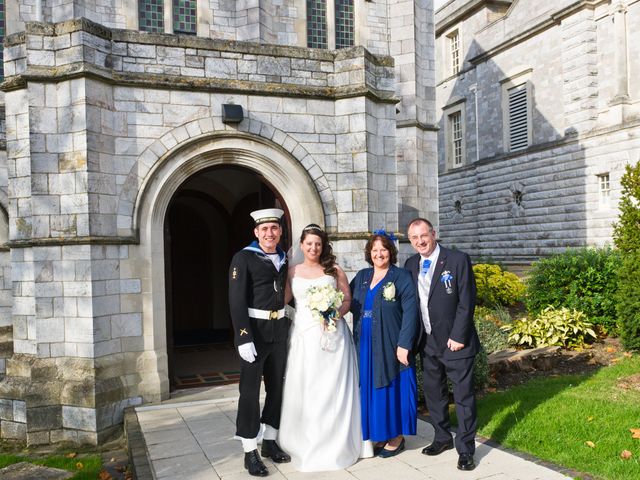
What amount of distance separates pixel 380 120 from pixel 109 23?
6.70 m

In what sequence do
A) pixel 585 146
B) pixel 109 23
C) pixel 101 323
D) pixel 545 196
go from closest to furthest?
pixel 101 323, pixel 109 23, pixel 585 146, pixel 545 196

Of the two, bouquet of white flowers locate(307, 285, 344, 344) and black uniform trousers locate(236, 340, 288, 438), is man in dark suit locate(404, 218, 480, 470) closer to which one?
bouquet of white flowers locate(307, 285, 344, 344)

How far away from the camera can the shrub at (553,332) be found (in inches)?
370

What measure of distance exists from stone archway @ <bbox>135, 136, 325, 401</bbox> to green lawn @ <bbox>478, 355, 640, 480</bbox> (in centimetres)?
346

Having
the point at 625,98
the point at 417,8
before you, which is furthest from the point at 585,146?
the point at 417,8

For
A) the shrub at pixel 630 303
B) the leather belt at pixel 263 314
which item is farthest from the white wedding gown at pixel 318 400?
the shrub at pixel 630 303

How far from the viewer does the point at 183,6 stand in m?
12.2

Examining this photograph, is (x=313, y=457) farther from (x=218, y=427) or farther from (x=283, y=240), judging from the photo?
(x=283, y=240)

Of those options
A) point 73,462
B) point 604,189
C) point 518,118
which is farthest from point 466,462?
point 518,118

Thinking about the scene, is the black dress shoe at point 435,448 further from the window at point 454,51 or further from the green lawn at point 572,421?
the window at point 454,51

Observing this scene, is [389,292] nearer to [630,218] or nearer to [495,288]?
[630,218]

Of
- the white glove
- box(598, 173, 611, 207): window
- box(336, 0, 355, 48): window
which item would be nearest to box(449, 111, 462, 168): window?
box(598, 173, 611, 207): window

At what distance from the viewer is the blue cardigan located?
489cm

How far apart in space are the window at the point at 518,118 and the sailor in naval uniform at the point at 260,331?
767 inches
